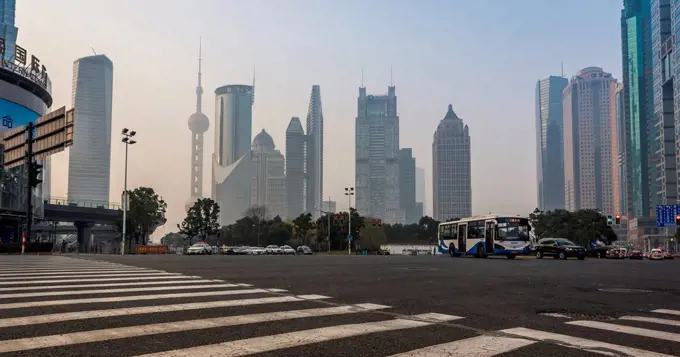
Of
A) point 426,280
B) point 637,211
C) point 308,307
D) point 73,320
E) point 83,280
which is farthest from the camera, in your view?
point 637,211

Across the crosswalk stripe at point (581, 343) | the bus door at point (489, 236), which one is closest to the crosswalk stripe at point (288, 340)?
the crosswalk stripe at point (581, 343)

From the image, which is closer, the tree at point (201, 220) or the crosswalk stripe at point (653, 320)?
the crosswalk stripe at point (653, 320)

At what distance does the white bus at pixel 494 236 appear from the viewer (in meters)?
34.7

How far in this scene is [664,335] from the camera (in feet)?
20.9

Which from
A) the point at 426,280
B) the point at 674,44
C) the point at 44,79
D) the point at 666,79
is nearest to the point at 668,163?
the point at 666,79

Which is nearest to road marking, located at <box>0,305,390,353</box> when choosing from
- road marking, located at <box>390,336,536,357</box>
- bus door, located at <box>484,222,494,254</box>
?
road marking, located at <box>390,336,536,357</box>

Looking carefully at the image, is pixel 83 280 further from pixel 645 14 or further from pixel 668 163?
pixel 645 14

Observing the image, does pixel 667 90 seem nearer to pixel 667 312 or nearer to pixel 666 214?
pixel 666 214

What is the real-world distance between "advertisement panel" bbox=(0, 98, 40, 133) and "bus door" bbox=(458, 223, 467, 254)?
4581cm

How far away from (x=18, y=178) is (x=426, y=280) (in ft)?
203

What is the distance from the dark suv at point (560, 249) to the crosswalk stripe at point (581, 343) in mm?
31137

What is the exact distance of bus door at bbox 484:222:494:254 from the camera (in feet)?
117

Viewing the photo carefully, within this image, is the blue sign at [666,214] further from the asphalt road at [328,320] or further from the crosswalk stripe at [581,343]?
the crosswalk stripe at [581,343]

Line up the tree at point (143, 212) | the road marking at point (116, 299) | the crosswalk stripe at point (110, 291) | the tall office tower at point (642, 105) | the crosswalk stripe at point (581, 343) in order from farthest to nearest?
the tall office tower at point (642, 105) → the tree at point (143, 212) → the crosswalk stripe at point (110, 291) → the road marking at point (116, 299) → the crosswalk stripe at point (581, 343)
